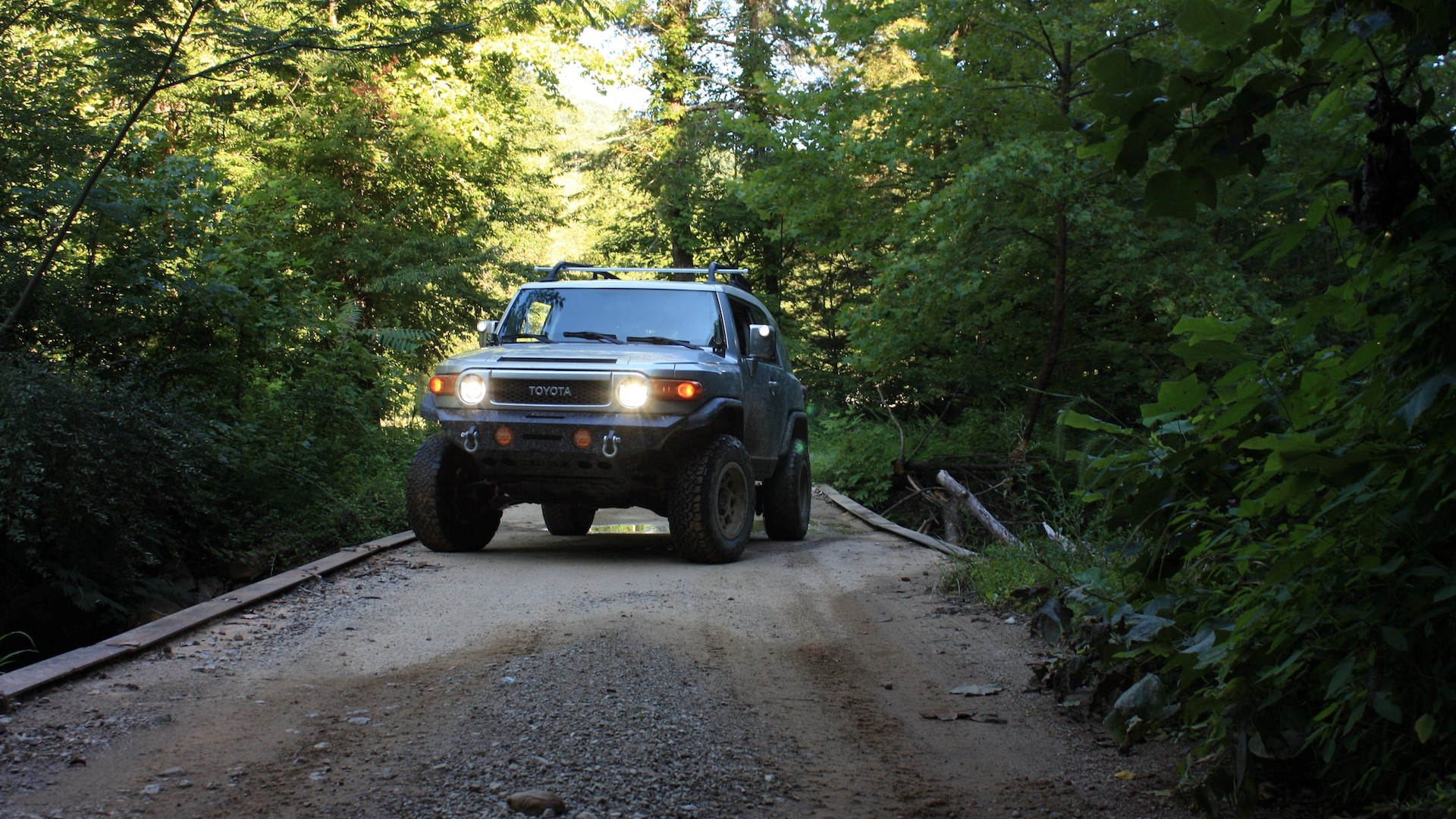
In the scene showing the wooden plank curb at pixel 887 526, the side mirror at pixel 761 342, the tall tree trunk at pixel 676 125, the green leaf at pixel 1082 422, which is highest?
the tall tree trunk at pixel 676 125

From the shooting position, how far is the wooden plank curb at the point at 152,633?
4.36 metres

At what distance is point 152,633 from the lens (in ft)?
17.3

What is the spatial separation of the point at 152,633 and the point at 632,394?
344 centimetres

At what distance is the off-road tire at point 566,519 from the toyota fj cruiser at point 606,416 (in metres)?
1.40

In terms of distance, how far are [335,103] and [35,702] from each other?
51.6ft

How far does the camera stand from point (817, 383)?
24.1 m

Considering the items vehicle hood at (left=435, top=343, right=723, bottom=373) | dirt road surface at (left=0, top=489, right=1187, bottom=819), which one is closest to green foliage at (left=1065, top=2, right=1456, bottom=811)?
dirt road surface at (left=0, top=489, right=1187, bottom=819)

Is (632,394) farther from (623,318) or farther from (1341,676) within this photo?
(1341,676)

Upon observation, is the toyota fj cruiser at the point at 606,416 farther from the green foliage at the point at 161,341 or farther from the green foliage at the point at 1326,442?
the green foliage at the point at 1326,442

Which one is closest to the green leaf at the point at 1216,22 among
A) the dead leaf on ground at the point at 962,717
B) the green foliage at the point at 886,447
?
the dead leaf on ground at the point at 962,717

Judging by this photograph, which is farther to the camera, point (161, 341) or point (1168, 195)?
point (161, 341)

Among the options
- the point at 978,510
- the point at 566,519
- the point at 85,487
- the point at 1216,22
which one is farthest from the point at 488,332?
the point at 1216,22

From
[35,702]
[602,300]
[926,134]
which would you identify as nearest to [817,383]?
[926,134]

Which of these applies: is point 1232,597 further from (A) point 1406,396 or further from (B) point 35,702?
(B) point 35,702
